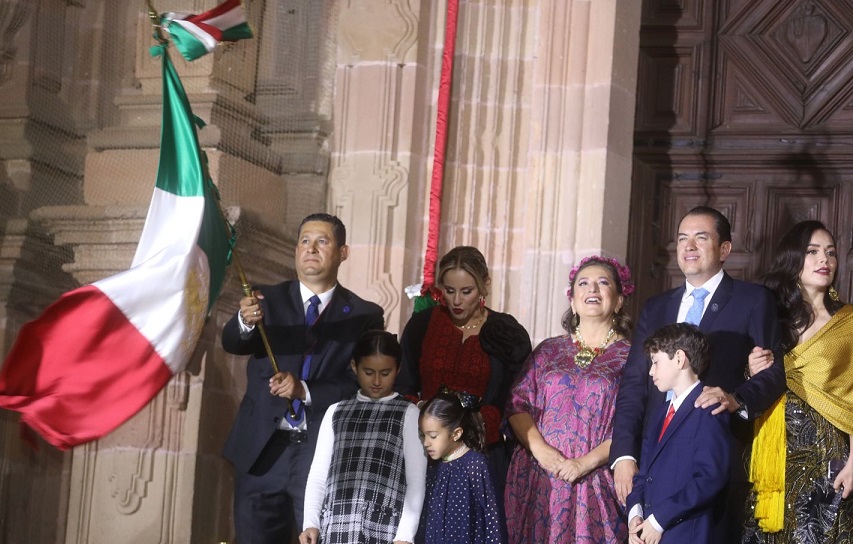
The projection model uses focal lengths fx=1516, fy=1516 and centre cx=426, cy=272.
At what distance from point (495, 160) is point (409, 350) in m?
2.05

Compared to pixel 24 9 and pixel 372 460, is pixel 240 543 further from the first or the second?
pixel 24 9

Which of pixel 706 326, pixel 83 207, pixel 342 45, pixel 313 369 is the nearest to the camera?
pixel 706 326

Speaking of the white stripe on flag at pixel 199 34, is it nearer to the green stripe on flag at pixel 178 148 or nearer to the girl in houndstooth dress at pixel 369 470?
the green stripe on flag at pixel 178 148

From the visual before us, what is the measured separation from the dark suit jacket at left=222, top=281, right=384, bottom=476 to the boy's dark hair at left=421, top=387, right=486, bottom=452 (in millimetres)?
417

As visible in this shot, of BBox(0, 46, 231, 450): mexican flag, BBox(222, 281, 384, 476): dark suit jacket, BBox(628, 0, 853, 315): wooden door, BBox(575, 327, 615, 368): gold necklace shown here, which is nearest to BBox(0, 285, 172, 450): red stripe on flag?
BBox(0, 46, 231, 450): mexican flag

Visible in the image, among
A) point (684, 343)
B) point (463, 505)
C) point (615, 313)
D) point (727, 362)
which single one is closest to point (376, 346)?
point (463, 505)

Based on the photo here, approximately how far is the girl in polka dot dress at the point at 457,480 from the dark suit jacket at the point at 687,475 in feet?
2.04

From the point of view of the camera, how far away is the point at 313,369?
6.11 m

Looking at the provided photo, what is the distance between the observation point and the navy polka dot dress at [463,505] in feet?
18.8

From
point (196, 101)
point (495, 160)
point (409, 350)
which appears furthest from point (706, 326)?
point (196, 101)

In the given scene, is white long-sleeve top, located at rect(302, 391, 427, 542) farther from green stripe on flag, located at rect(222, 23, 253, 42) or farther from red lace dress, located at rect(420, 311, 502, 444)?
green stripe on flag, located at rect(222, 23, 253, 42)

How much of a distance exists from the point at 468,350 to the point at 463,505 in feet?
2.49

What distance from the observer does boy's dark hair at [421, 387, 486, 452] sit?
228 inches

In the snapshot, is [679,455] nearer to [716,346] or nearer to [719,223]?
[716,346]
